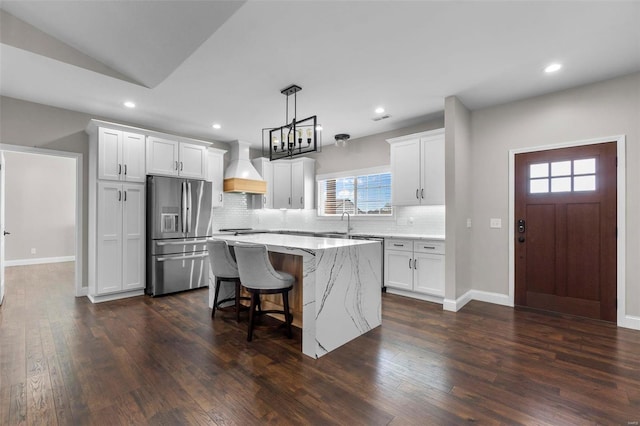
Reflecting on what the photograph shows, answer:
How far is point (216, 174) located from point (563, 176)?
17.9 feet

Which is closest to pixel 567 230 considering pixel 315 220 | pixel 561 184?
pixel 561 184

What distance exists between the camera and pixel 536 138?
3799 mm

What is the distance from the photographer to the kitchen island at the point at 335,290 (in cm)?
258

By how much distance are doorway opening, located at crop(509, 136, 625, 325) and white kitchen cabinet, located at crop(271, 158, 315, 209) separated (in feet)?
12.1

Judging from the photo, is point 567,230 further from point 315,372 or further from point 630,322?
point 315,372

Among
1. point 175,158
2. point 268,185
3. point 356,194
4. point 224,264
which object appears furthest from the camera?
point 268,185

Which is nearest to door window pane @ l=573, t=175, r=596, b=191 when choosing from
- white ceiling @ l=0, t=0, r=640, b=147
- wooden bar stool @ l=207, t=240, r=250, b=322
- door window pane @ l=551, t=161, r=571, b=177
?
door window pane @ l=551, t=161, r=571, b=177

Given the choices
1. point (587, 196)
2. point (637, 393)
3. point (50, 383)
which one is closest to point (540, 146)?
point (587, 196)

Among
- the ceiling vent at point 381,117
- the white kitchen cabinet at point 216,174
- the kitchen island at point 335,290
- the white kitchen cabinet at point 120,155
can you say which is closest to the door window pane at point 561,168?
the ceiling vent at point 381,117

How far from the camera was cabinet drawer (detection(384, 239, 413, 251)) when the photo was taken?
14.6 feet

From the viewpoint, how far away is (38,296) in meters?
4.37

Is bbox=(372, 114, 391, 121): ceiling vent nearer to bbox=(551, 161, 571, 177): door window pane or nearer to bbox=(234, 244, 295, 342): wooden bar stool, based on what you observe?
bbox=(551, 161, 571, 177): door window pane

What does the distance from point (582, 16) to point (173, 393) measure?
4.11 meters

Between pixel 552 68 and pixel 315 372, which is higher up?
pixel 552 68
